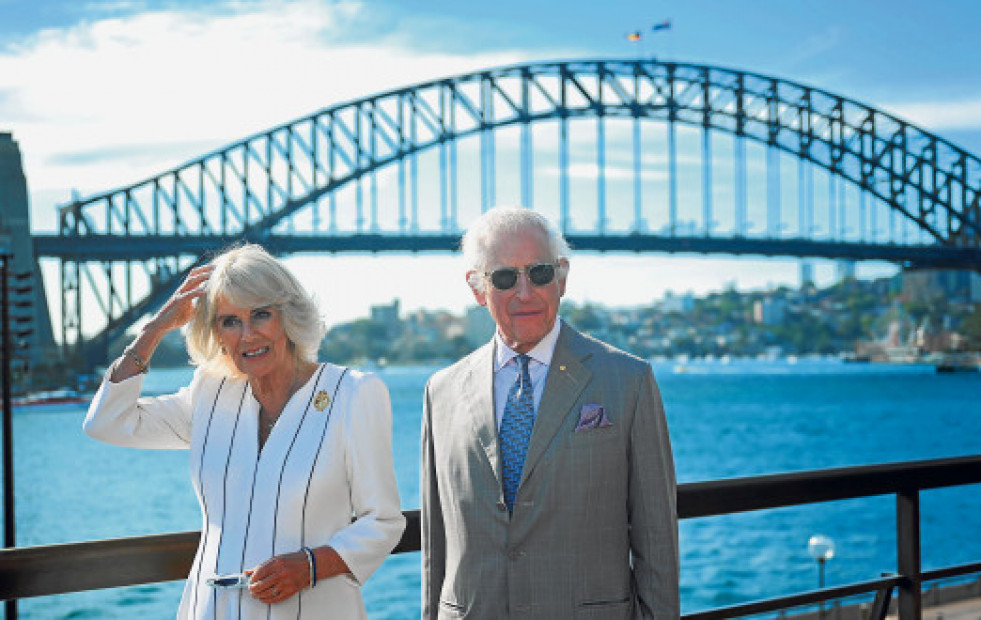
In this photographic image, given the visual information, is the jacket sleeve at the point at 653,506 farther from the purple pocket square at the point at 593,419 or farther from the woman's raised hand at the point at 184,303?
the woman's raised hand at the point at 184,303

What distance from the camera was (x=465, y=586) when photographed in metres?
2.07

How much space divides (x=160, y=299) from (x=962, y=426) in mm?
37600

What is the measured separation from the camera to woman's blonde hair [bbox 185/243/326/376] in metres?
2.04

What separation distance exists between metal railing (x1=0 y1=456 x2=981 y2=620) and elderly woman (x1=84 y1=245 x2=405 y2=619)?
0.32 feet

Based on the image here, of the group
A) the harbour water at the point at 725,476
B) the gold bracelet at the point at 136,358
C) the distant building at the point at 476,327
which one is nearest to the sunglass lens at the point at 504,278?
the gold bracelet at the point at 136,358

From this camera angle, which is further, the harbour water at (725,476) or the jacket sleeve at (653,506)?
the harbour water at (725,476)

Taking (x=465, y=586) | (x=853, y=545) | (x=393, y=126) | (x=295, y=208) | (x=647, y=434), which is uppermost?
(x=393, y=126)

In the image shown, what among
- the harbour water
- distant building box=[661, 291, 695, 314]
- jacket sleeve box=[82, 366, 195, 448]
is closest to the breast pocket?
jacket sleeve box=[82, 366, 195, 448]

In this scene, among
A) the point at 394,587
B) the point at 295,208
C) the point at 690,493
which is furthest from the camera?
the point at 295,208

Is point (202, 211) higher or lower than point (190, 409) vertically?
higher

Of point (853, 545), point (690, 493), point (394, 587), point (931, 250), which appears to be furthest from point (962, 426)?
point (690, 493)

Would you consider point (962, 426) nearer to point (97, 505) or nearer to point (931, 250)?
point (931, 250)

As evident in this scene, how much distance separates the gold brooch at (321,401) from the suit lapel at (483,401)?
24cm

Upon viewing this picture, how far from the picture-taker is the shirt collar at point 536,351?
6.98 feet
